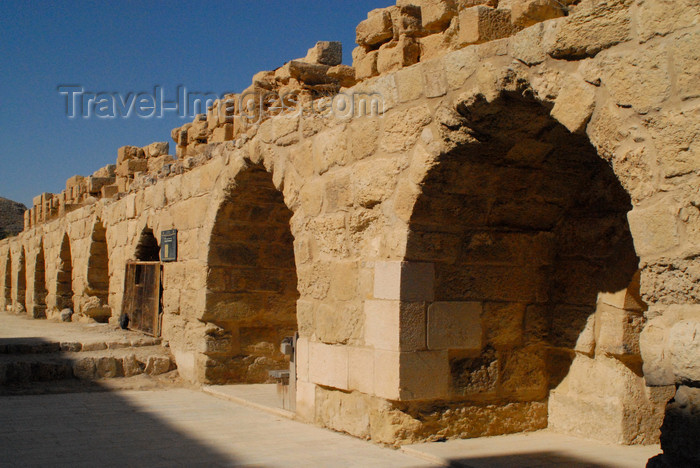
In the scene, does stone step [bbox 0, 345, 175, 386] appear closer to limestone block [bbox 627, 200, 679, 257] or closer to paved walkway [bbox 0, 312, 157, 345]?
paved walkway [bbox 0, 312, 157, 345]

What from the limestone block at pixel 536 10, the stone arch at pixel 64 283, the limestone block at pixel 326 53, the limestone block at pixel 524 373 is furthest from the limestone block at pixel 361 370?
the stone arch at pixel 64 283

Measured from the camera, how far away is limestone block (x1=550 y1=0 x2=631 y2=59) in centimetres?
292

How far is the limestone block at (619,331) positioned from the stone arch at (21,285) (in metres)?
16.0

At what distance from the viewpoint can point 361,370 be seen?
Result: 4.46 meters

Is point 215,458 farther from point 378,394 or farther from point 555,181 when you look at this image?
point 555,181

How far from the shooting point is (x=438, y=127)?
4.00 m

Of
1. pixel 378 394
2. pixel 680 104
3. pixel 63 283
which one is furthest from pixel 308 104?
pixel 63 283

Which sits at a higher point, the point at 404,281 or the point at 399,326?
the point at 404,281

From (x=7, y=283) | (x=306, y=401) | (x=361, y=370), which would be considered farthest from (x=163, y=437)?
(x=7, y=283)

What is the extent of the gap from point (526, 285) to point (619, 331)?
2.20 ft

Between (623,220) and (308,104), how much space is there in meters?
2.39

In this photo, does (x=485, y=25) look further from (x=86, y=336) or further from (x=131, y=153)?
(x=131, y=153)

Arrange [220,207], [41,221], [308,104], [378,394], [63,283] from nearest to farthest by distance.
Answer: [378,394] < [308,104] < [220,207] < [63,283] < [41,221]

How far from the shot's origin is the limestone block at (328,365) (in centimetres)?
463
